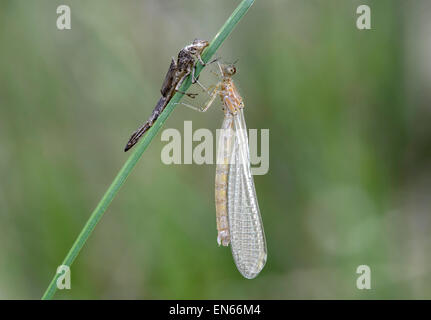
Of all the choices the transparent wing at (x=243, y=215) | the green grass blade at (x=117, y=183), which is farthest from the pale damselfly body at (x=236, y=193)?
the green grass blade at (x=117, y=183)

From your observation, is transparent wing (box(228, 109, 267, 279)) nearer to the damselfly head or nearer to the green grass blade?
the damselfly head

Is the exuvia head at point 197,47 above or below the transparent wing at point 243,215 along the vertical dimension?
above

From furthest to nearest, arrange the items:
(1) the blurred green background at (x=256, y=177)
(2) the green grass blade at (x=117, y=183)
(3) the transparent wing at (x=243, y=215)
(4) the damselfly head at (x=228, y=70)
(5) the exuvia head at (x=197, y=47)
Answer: (1) the blurred green background at (x=256, y=177) → (4) the damselfly head at (x=228, y=70) → (3) the transparent wing at (x=243, y=215) → (5) the exuvia head at (x=197, y=47) → (2) the green grass blade at (x=117, y=183)

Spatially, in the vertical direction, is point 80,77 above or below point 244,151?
above

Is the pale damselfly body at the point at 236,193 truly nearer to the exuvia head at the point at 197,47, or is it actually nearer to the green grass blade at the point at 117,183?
the exuvia head at the point at 197,47

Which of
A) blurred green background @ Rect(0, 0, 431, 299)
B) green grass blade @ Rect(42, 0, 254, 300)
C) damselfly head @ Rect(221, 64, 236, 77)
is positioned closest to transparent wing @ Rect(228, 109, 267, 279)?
damselfly head @ Rect(221, 64, 236, 77)

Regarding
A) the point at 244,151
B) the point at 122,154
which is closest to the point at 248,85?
the point at 244,151

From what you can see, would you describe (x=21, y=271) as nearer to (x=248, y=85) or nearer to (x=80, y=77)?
(x=80, y=77)
